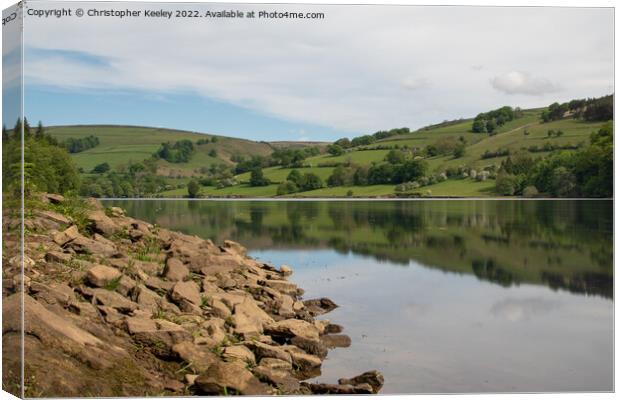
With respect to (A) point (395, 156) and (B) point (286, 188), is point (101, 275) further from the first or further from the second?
(A) point (395, 156)

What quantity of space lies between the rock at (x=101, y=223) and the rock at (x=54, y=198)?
2.37 ft

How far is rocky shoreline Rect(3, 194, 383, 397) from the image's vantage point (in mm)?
6680

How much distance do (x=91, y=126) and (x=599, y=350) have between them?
6.85 meters

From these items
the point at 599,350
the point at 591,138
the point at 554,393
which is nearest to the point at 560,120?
the point at 591,138

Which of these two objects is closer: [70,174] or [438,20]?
[438,20]

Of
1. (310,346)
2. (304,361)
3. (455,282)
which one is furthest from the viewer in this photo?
(455,282)

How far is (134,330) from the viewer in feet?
25.5

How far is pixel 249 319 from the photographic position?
32.3 ft

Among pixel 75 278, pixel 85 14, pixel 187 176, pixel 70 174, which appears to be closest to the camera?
pixel 85 14

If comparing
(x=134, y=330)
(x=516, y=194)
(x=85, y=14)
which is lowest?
(x=134, y=330)

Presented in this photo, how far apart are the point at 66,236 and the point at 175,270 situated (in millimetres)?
1768

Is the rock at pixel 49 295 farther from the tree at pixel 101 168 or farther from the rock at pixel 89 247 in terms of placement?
the tree at pixel 101 168

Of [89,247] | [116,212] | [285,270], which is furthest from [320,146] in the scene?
[285,270]

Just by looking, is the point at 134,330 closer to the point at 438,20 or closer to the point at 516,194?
the point at 438,20
